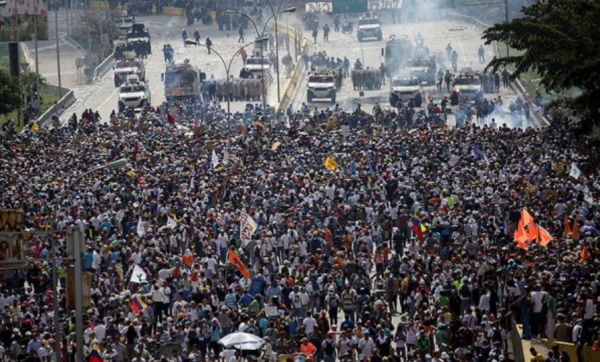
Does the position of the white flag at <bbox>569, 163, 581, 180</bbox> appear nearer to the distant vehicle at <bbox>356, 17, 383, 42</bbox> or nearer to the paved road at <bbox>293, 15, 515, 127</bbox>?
the paved road at <bbox>293, 15, 515, 127</bbox>

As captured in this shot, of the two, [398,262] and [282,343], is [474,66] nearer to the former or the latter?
[398,262]

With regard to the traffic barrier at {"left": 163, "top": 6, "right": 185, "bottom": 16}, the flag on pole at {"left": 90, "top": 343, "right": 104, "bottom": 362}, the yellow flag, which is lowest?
the flag on pole at {"left": 90, "top": 343, "right": 104, "bottom": 362}

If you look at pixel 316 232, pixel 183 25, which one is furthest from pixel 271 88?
pixel 316 232

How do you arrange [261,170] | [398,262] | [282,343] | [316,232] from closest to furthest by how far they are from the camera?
[282,343] → [398,262] → [316,232] → [261,170]

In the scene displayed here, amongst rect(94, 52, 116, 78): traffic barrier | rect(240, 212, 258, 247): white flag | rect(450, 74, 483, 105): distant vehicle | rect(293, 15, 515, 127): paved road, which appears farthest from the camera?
rect(94, 52, 116, 78): traffic barrier

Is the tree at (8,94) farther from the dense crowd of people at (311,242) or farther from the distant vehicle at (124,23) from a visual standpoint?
the distant vehicle at (124,23)

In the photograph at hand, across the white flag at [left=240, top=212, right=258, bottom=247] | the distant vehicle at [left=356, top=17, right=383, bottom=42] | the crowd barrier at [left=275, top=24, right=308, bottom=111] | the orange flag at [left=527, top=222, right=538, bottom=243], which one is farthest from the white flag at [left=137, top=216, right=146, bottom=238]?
the distant vehicle at [left=356, top=17, right=383, bottom=42]

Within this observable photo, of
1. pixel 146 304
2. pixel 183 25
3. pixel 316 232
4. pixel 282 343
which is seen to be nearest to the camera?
pixel 282 343

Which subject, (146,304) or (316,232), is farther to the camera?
(316,232)
